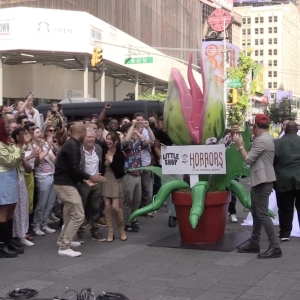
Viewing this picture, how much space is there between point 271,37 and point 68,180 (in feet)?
489

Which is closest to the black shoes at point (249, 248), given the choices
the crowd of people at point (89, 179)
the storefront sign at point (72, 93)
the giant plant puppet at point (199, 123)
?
the crowd of people at point (89, 179)

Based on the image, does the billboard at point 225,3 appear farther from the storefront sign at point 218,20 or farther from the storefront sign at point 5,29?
the storefront sign at point 5,29

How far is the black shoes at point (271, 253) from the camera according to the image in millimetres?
7734

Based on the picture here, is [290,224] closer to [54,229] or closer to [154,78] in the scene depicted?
[54,229]

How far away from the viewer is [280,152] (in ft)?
29.3

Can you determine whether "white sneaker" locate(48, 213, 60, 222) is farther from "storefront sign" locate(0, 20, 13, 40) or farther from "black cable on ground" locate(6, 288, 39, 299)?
"storefront sign" locate(0, 20, 13, 40)

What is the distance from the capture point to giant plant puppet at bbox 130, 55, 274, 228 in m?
8.65

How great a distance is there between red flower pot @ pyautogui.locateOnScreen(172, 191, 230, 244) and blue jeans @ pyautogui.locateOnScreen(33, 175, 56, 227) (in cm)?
209

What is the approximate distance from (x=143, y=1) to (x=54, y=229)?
34618mm

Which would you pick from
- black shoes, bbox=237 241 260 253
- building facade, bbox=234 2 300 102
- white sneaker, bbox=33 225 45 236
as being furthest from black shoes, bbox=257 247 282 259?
building facade, bbox=234 2 300 102

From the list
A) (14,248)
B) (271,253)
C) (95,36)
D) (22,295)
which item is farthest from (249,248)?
(95,36)

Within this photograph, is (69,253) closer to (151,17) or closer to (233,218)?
(233,218)

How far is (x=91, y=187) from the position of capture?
887 cm

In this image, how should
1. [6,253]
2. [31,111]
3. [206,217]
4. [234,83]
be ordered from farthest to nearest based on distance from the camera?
[234,83]
[31,111]
[206,217]
[6,253]
